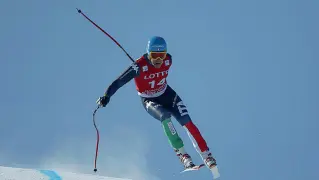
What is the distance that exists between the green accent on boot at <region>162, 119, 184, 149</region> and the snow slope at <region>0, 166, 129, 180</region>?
1512mm

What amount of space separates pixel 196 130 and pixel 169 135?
0.51m

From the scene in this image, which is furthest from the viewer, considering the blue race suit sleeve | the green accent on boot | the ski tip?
the blue race suit sleeve

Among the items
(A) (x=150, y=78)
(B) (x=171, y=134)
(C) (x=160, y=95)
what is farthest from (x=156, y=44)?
(B) (x=171, y=134)

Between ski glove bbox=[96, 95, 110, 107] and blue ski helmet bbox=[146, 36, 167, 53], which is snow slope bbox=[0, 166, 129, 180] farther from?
blue ski helmet bbox=[146, 36, 167, 53]

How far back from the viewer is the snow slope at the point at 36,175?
8.21m

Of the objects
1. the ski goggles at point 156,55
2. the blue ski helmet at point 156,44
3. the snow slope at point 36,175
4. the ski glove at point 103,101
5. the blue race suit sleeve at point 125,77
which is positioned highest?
the blue ski helmet at point 156,44

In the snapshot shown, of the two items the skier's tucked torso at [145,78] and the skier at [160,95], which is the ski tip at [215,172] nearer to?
the skier at [160,95]

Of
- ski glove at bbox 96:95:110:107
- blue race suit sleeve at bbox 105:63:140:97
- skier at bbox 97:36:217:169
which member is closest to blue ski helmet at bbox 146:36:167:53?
skier at bbox 97:36:217:169

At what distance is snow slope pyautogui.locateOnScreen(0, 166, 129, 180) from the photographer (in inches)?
323

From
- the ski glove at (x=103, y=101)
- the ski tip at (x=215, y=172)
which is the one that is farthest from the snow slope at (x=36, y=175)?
the ski tip at (x=215, y=172)

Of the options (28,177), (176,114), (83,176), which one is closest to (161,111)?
(176,114)

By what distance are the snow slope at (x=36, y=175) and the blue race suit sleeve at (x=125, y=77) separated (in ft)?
5.63

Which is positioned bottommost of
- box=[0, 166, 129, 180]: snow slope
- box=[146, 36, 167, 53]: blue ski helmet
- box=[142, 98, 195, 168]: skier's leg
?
box=[0, 166, 129, 180]: snow slope

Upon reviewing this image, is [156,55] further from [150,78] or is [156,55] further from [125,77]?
[125,77]
